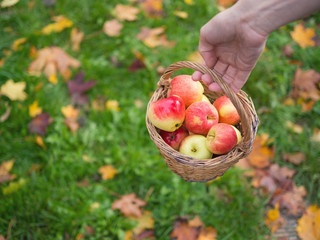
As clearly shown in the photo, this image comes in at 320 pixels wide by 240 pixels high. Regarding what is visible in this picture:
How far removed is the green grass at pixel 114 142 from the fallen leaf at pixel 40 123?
5 cm

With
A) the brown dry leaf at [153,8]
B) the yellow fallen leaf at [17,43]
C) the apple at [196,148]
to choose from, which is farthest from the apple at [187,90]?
the yellow fallen leaf at [17,43]

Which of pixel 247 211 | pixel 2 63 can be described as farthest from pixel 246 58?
pixel 2 63

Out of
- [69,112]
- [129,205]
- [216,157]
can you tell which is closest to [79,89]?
[69,112]

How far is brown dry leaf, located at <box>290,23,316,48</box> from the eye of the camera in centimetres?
267

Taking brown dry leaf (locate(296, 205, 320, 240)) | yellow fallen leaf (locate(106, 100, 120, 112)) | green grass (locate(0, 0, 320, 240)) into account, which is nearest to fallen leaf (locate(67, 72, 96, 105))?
green grass (locate(0, 0, 320, 240))

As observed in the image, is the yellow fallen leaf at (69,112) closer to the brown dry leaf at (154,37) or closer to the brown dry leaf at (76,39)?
the brown dry leaf at (76,39)

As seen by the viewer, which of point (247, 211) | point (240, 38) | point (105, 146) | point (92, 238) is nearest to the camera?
point (240, 38)

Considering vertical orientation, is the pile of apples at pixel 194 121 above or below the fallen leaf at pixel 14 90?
above

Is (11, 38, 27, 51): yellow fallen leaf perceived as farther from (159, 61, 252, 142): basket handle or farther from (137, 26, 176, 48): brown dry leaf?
(159, 61, 252, 142): basket handle

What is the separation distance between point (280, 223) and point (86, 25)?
2.38 meters

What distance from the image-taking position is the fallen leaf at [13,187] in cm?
189

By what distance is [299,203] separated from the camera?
197 centimetres

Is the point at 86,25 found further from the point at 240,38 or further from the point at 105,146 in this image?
the point at 240,38

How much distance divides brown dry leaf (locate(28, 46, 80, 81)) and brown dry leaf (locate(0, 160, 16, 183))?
79 centimetres
